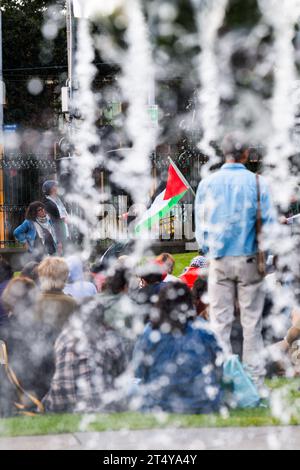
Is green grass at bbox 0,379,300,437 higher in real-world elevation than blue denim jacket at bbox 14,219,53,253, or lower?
lower

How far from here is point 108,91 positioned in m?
29.5

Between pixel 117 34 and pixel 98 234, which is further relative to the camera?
pixel 98 234

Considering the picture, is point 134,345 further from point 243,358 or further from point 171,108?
point 171,108

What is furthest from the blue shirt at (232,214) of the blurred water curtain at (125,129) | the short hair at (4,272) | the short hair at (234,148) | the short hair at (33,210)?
the blurred water curtain at (125,129)

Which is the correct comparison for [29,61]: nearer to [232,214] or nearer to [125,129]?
[125,129]

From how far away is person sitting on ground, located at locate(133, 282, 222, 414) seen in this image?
6.89 m

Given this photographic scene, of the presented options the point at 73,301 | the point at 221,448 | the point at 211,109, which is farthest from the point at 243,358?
the point at 211,109

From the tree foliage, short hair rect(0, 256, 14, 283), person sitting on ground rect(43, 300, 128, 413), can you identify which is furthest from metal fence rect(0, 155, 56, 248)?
the tree foliage

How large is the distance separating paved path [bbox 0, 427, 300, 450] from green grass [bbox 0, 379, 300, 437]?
15cm

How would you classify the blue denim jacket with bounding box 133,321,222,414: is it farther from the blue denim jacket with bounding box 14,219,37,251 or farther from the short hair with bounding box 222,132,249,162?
the blue denim jacket with bounding box 14,219,37,251

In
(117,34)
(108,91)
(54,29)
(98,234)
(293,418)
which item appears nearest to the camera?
(293,418)

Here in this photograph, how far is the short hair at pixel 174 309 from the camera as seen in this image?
697 cm

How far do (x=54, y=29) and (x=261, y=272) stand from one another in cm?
2759

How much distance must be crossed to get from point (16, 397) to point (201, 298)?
1772 mm
